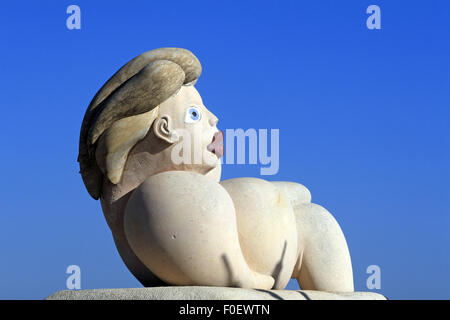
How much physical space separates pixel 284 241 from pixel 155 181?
134cm

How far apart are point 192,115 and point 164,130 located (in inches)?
13.3

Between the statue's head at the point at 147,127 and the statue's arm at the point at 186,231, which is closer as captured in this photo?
the statue's arm at the point at 186,231

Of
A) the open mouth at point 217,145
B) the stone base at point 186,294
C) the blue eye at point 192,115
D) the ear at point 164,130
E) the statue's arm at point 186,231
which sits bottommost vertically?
the stone base at point 186,294

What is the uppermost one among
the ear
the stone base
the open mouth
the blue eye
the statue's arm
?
the blue eye

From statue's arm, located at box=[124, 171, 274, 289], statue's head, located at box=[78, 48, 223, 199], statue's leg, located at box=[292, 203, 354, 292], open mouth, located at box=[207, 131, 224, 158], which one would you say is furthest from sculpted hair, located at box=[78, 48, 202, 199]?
statue's leg, located at box=[292, 203, 354, 292]

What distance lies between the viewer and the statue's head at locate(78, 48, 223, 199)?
607 cm

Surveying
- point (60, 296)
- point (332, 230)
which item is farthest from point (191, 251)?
point (332, 230)

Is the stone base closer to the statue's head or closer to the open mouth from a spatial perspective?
the statue's head

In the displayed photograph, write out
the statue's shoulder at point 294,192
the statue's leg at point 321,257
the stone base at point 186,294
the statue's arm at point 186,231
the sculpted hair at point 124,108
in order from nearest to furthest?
1. the stone base at point 186,294
2. the statue's arm at point 186,231
3. the sculpted hair at point 124,108
4. the statue's leg at point 321,257
5. the statue's shoulder at point 294,192

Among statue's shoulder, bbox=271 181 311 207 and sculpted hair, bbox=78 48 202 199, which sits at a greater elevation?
sculpted hair, bbox=78 48 202 199

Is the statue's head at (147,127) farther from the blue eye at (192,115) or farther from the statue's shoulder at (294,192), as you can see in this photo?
the statue's shoulder at (294,192)

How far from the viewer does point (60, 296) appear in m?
5.97

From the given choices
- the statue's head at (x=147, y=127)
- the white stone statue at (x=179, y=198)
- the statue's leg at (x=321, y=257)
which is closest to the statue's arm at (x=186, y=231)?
the white stone statue at (x=179, y=198)

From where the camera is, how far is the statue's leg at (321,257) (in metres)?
6.72
